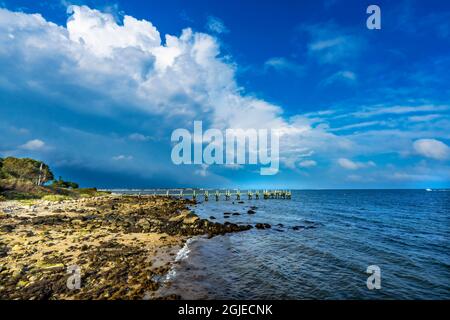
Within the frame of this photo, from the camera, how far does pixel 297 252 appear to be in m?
20.2

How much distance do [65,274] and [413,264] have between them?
76.0 feet

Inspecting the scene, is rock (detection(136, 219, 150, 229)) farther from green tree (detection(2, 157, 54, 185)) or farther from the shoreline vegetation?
green tree (detection(2, 157, 54, 185))

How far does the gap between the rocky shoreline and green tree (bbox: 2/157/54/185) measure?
48837 mm

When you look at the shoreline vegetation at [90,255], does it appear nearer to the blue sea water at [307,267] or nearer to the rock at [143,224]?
the rock at [143,224]

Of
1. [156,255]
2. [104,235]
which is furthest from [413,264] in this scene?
[104,235]

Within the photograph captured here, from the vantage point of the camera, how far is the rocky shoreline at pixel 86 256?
427 inches

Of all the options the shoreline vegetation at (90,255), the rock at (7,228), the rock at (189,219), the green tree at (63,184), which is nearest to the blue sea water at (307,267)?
the shoreline vegetation at (90,255)

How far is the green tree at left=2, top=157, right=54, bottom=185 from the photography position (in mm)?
64312

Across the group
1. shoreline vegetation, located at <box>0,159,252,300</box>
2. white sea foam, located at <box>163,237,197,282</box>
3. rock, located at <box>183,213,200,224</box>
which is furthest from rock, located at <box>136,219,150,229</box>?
white sea foam, located at <box>163,237,197,282</box>

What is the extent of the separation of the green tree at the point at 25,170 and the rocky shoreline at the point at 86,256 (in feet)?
Result: 160

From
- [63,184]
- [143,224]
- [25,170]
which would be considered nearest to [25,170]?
[25,170]

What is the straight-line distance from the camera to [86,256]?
15.1m
